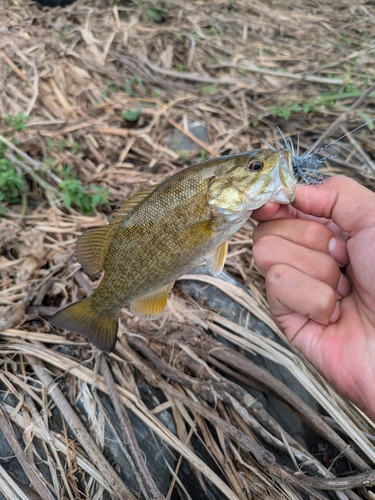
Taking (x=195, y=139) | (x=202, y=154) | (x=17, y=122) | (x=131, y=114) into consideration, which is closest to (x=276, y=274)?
(x=202, y=154)

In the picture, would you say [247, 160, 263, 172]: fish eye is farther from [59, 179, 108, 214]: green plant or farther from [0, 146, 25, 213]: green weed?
[0, 146, 25, 213]: green weed

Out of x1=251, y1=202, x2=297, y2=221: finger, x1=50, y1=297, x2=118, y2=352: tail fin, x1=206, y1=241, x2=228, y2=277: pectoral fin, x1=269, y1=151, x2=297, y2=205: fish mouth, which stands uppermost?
x1=269, y1=151, x2=297, y2=205: fish mouth

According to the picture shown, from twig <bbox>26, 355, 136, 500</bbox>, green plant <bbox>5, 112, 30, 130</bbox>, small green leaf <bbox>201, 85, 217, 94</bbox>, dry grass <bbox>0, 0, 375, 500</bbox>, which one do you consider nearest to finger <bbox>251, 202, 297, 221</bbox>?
dry grass <bbox>0, 0, 375, 500</bbox>

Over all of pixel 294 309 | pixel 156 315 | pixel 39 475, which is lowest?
pixel 39 475

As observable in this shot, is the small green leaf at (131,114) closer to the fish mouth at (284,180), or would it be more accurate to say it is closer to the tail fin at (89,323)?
the tail fin at (89,323)

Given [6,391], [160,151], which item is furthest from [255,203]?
[160,151]

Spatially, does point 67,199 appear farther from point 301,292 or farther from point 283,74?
point 283,74

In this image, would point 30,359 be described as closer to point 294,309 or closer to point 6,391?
point 6,391
